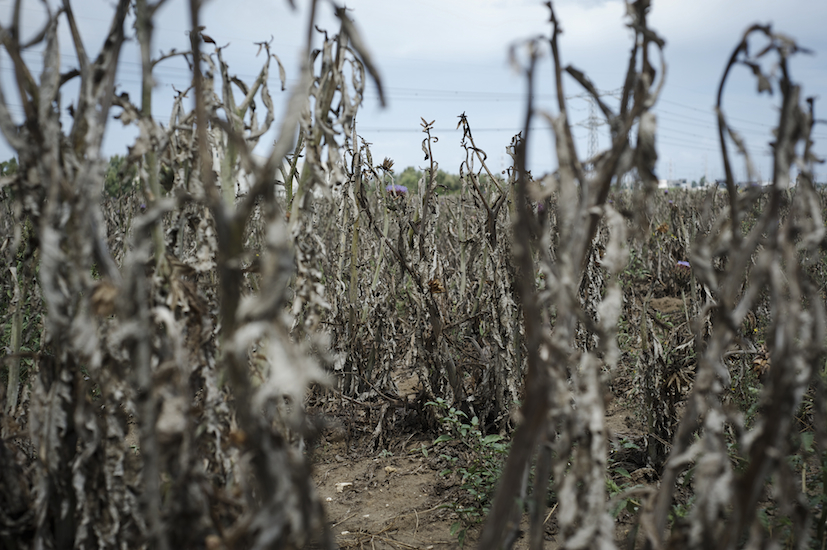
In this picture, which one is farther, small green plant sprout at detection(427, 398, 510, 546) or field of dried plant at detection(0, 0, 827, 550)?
small green plant sprout at detection(427, 398, 510, 546)

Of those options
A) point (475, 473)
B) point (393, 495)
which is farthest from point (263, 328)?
point (393, 495)

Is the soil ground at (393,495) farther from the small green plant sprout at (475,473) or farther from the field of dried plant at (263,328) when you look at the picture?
the field of dried plant at (263,328)

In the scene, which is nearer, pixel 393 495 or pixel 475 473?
pixel 475 473

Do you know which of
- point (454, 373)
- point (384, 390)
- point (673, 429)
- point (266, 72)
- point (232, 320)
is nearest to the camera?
point (232, 320)

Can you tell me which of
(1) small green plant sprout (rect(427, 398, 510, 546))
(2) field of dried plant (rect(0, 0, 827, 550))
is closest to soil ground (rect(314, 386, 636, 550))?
(1) small green plant sprout (rect(427, 398, 510, 546))

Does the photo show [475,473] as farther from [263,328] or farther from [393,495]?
[263,328]

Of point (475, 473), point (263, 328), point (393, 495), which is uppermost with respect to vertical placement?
point (263, 328)

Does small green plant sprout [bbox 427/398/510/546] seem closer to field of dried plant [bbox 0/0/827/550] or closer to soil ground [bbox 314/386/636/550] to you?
soil ground [bbox 314/386/636/550]

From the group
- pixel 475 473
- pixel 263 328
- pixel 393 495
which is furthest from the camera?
pixel 393 495

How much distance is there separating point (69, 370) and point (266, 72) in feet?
2.56

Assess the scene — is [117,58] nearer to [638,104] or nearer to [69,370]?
[69,370]

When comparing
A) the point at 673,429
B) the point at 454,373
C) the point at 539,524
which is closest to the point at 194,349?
the point at 539,524

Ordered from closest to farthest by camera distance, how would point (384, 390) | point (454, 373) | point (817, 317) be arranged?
point (817, 317) → point (454, 373) → point (384, 390)

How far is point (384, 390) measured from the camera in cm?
311
